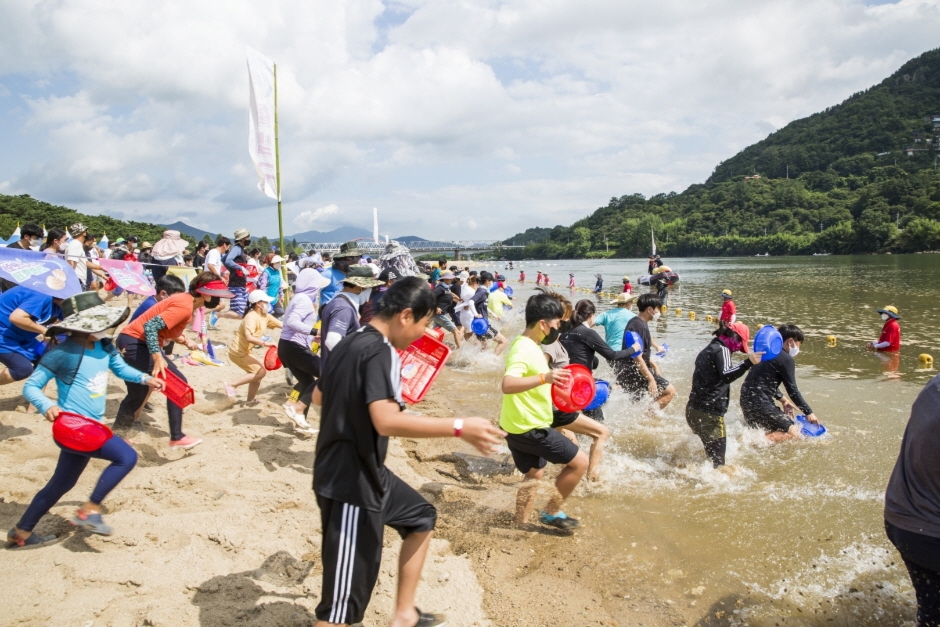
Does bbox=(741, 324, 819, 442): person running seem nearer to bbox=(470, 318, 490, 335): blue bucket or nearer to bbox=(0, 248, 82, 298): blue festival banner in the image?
bbox=(470, 318, 490, 335): blue bucket

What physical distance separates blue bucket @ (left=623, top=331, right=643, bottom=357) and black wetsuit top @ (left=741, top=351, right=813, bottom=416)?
1252 millimetres

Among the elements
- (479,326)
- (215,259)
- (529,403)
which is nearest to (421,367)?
(529,403)

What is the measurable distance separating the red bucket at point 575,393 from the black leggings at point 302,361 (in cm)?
284

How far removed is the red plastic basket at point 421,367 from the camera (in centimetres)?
410

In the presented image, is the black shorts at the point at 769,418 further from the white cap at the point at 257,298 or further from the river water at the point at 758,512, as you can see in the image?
the white cap at the point at 257,298

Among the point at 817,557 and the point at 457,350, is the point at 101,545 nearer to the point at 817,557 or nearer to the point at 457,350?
the point at 817,557

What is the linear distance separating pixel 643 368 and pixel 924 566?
4356mm

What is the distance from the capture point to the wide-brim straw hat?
371cm

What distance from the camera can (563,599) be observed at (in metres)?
3.63

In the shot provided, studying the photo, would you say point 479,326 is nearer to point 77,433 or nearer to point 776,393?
point 776,393

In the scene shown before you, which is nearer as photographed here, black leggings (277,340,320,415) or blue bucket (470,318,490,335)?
black leggings (277,340,320,415)

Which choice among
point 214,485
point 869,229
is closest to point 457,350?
point 214,485

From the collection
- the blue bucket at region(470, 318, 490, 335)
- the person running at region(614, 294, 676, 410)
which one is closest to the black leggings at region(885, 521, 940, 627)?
the person running at region(614, 294, 676, 410)

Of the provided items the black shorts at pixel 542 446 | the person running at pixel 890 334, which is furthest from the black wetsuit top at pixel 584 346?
the person running at pixel 890 334
